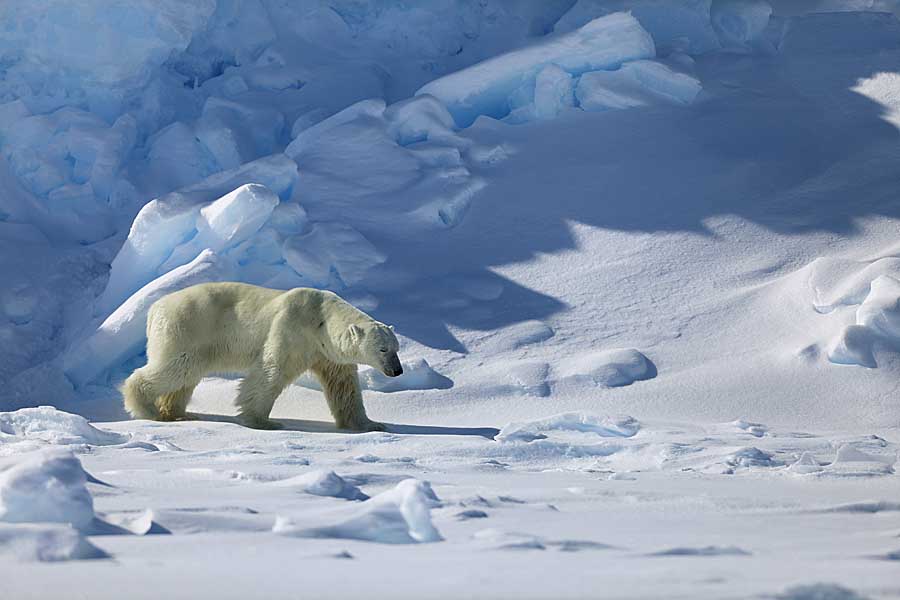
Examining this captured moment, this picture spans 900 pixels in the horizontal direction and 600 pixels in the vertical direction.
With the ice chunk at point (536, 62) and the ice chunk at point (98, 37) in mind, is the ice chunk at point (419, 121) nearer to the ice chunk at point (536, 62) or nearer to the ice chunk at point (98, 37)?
the ice chunk at point (536, 62)

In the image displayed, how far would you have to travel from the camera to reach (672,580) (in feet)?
8.15

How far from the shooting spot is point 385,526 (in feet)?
9.87

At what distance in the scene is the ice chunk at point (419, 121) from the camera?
34.7 ft

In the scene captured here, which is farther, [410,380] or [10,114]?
[10,114]

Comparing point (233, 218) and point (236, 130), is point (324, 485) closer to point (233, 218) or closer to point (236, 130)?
point (233, 218)

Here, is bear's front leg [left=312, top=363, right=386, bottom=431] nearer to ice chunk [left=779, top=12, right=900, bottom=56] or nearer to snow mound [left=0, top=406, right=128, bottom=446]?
snow mound [left=0, top=406, right=128, bottom=446]

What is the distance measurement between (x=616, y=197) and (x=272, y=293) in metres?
3.73

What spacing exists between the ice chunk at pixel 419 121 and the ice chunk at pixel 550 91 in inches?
32.8

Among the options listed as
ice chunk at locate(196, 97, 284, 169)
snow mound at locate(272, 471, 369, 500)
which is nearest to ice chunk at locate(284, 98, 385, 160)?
ice chunk at locate(196, 97, 284, 169)

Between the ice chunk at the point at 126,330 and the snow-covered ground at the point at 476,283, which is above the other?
the snow-covered ground at the point at 476,283

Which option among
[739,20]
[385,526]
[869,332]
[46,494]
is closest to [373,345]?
[869,332]

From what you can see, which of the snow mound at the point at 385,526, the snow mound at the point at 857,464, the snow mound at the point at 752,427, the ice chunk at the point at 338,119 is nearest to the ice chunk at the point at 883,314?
the snow mound at the point at 752,427

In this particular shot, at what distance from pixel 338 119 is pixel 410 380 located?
13.5 feet

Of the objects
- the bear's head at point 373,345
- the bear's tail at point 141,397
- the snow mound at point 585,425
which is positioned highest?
the bear's head at point 373,345
